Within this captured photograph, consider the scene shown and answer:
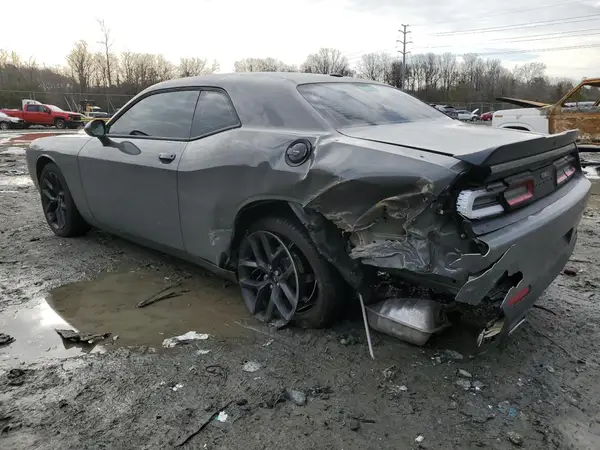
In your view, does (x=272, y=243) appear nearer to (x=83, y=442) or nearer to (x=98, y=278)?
(x=83, y=442)

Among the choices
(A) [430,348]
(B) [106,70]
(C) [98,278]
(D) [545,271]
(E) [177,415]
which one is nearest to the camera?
(E) [177,415]

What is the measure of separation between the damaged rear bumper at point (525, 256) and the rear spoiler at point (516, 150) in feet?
1.03

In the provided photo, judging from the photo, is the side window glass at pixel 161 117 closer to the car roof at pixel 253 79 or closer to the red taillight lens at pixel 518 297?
the car roof at pixel 253 79

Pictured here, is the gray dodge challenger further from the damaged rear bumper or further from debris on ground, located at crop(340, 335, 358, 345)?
debris on ground, located at crop(340, 335, 358, 345)

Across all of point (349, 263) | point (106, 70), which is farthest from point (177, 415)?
point (106, 70)

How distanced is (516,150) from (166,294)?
2675 millimetres

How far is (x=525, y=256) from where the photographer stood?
7.99ft

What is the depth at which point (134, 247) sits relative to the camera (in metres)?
4.95

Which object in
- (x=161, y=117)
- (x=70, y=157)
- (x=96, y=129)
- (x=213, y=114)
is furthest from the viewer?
(x=70, y=157)

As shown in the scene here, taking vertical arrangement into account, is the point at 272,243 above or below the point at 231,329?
above

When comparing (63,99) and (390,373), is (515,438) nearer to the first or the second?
(390,373)

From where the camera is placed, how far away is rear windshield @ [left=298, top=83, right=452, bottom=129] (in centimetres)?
308

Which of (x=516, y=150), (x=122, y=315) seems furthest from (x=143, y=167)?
(x=516, y=150)

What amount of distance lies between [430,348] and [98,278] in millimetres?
2779
